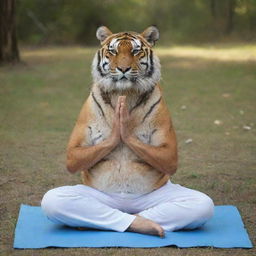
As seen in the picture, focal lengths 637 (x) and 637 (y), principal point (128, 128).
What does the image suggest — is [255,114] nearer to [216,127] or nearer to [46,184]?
[216,127]

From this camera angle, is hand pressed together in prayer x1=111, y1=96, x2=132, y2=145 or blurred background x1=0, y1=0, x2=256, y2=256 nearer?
hand pressed together in prayer x1=111, y1=96, x2=132, y2=145

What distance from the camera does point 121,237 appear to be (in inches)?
190

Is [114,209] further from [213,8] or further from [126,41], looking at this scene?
[213,8]

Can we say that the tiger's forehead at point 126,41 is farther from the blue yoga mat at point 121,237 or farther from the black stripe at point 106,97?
the blue yoga mat at point 121,237

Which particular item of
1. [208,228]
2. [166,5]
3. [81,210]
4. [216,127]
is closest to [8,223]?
[81,210]

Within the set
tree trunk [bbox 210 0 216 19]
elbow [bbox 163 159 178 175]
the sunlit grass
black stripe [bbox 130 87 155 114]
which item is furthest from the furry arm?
tree trunk [bbox 210 0 216 19]

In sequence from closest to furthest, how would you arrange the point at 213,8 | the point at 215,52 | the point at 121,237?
1. the point at 121,237
2. the point at 215,52
3. the point at 213,8

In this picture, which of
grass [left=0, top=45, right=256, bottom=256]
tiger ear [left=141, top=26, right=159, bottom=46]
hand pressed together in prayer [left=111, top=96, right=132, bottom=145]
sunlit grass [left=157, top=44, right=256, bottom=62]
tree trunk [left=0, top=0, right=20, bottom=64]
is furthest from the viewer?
sunlit grass [left=157, top=44, right=256, bottom=62]

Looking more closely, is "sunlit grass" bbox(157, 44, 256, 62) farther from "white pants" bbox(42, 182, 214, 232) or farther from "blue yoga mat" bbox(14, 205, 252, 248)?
"white pants" bbox(42, 182, 214, 232)

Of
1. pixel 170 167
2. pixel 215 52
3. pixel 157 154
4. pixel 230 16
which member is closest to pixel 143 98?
pixel 157 154

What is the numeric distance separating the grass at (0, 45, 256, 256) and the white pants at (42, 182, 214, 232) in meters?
0.32

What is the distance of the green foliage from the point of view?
2314cm

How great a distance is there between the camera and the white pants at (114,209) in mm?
4887

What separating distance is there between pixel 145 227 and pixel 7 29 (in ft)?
37.0
